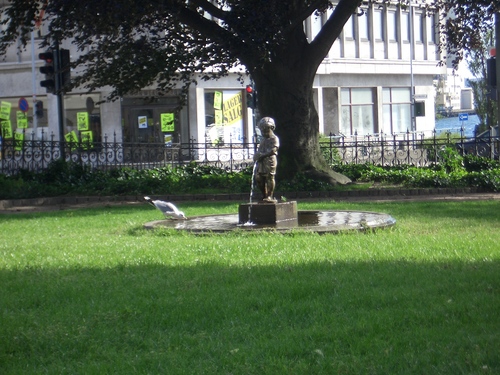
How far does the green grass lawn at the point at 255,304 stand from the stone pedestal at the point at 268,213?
1.10 metres

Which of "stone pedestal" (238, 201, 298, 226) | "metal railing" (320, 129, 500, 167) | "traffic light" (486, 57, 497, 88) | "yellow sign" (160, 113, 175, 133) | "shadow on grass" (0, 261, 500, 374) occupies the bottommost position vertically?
"shadow on grass" (0, 261, 500, 374)

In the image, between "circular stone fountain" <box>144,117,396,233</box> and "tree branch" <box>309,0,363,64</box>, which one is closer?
"circular stone fountain" <box>144,117,396,233</box>

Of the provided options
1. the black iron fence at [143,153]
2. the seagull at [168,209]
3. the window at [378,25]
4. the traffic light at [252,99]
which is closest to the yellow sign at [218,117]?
the traffic light at [252,99]

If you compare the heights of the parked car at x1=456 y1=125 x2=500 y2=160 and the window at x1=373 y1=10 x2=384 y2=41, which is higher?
the window at x1=373 y1=10 x2=384 y2=41

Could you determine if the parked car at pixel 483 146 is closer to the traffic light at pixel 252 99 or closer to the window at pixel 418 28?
the traffic light at pixel 252 99

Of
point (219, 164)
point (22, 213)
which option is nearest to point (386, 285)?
point (22, 213)

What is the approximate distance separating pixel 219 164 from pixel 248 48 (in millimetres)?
8405

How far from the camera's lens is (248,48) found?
1881 centimetres

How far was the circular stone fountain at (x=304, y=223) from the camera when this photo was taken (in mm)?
11624

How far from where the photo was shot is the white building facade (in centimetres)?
3912

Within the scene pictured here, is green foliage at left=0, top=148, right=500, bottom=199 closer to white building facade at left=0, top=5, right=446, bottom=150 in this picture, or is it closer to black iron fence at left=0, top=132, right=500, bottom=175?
black iron fence at left=0, top=132, right=500, bottom=175

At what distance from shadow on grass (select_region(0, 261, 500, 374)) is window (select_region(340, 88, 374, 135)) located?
39.7 m

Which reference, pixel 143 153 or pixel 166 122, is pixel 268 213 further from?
pixel 166 122

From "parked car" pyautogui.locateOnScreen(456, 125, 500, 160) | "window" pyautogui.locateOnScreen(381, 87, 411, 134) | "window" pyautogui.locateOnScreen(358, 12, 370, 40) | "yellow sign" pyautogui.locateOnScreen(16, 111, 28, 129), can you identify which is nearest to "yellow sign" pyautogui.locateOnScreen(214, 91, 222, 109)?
"yellow sign" pyautogui.locateOnScreen(16, 111, 28, 129)
